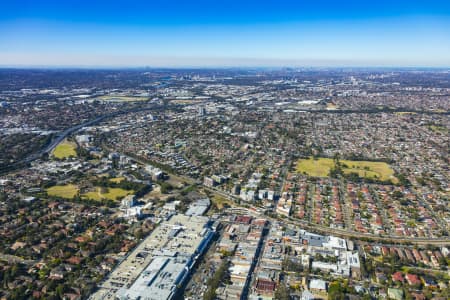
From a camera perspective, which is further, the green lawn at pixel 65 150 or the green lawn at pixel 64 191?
the green lawn at pixel 65 150

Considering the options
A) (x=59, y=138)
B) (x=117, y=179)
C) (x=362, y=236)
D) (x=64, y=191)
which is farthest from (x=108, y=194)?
(x=59, y=138)

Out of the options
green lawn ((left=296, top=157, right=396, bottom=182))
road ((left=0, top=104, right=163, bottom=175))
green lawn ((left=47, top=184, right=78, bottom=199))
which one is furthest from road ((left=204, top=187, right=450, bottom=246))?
road ((left=0, top=104, right=163, bottom=175))

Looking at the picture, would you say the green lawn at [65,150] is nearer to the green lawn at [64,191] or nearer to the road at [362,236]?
the green lawn at [64,191]

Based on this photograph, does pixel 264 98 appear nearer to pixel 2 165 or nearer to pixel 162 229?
pixel 2 165

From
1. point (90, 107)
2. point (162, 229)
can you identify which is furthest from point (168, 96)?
point (162, 229)

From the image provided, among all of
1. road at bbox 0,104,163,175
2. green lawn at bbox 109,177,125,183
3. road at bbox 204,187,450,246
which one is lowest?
road at bbox 204,187,450,246

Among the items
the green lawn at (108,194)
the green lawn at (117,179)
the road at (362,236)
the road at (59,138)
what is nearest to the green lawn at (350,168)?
the road at (362,236)

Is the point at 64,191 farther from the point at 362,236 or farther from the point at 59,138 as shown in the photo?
the point at 362,236

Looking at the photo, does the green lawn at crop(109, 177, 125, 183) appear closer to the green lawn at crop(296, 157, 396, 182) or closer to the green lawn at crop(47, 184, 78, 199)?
the green lawn at crop(47, 184, 78, 199)
